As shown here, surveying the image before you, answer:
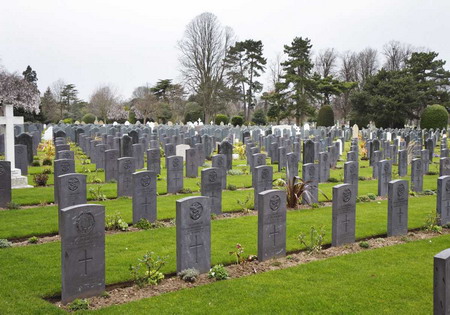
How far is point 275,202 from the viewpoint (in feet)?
26.4

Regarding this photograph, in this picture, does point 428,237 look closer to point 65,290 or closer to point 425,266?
point 425,266

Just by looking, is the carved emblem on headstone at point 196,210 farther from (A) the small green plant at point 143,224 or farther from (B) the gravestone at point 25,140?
(B) the gravestone at point 25,140

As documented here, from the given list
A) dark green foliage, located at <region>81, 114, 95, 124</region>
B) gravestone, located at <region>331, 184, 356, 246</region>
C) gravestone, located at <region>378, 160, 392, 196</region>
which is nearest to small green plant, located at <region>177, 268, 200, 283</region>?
gravestone, located at <region>331, 184, 356, 246</region>

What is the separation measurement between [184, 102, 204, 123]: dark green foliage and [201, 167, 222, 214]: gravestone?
60.3m

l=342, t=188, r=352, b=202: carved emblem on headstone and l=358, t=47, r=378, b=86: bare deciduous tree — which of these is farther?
l=358, t=47, r=378, b=86: bare deciduous tree

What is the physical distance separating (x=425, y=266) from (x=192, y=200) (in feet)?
13.0

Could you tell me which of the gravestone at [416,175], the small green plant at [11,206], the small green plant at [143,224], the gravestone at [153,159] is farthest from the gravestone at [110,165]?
the gravestone at [416,175]

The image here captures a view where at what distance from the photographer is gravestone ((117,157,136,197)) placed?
42.8ft

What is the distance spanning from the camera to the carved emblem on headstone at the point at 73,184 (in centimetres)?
925

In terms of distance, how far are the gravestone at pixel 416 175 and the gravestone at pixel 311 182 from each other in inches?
142

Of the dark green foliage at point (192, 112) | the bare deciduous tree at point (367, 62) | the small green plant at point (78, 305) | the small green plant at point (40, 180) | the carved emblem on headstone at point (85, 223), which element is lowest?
the small green plant at point (78, 305)

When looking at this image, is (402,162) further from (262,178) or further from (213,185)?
(213,185)

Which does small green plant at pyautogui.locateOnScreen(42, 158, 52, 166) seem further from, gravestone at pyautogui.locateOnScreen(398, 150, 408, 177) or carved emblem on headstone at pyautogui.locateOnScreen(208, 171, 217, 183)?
gravestone at pyautogui.locateOnScreen(398, 150, 408, 177)

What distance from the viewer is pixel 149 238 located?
9.29 metres
